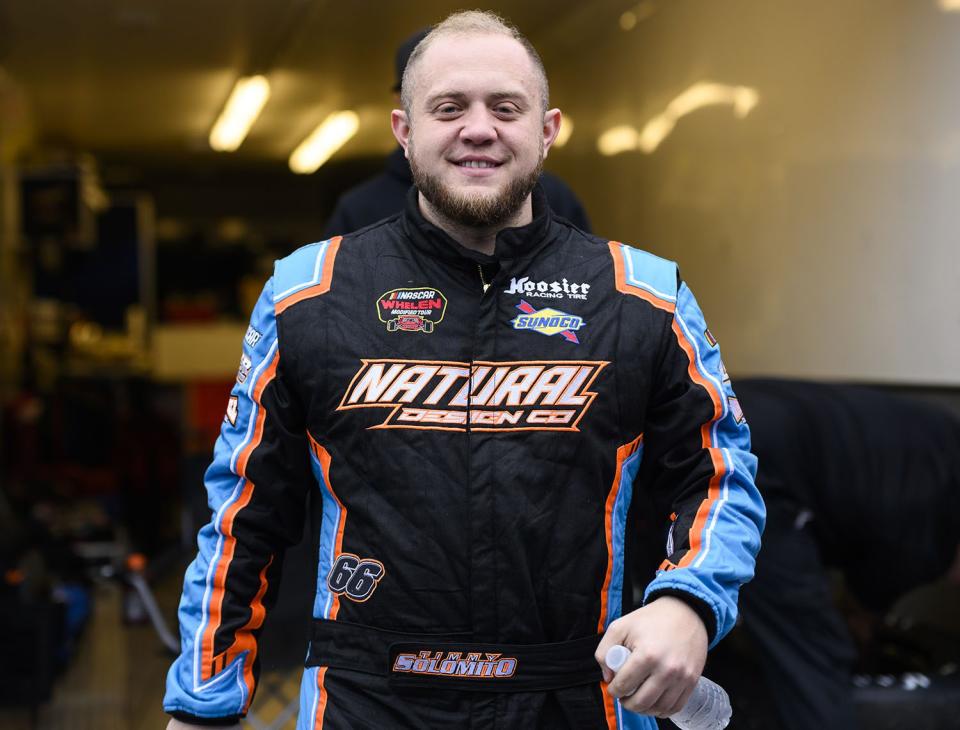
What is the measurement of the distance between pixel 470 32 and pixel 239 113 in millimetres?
9705

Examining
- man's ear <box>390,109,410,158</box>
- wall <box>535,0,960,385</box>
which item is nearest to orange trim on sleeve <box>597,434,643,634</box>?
man's ear <box>390,109,410,158</box>

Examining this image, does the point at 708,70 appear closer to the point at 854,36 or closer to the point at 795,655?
the point at 854,36

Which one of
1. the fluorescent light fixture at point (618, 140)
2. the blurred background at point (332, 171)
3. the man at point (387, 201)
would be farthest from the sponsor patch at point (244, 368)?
the fluorescent light fixture at point (618, 140)

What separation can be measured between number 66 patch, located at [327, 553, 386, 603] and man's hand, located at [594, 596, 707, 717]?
0.34 meters

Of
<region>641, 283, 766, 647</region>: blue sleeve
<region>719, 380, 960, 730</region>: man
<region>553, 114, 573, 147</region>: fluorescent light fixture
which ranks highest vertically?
<region>553, 114, 573, 147</region>: fluorescent light fixture

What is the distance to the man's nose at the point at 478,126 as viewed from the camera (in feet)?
5.67

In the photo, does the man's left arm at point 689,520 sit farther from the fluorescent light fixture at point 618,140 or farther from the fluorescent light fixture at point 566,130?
the fluorescent light fixture at point 566,130

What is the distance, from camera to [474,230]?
180 cm

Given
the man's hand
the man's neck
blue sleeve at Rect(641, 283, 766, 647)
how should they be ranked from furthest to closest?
the man's neck
blue sleeve at Rect(641, 283, 766, 647)
the man's hand

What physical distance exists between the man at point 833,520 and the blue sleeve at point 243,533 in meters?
1.56

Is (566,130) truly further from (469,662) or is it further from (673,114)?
(469,662)

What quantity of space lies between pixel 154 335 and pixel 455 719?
1212 centimetres

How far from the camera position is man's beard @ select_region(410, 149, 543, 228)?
1.75 m

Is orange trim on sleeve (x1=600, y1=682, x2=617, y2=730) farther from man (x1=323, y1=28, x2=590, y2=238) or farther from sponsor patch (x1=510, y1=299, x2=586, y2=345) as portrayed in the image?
man (x1=323, y1=28, x2=590, y2=238)
